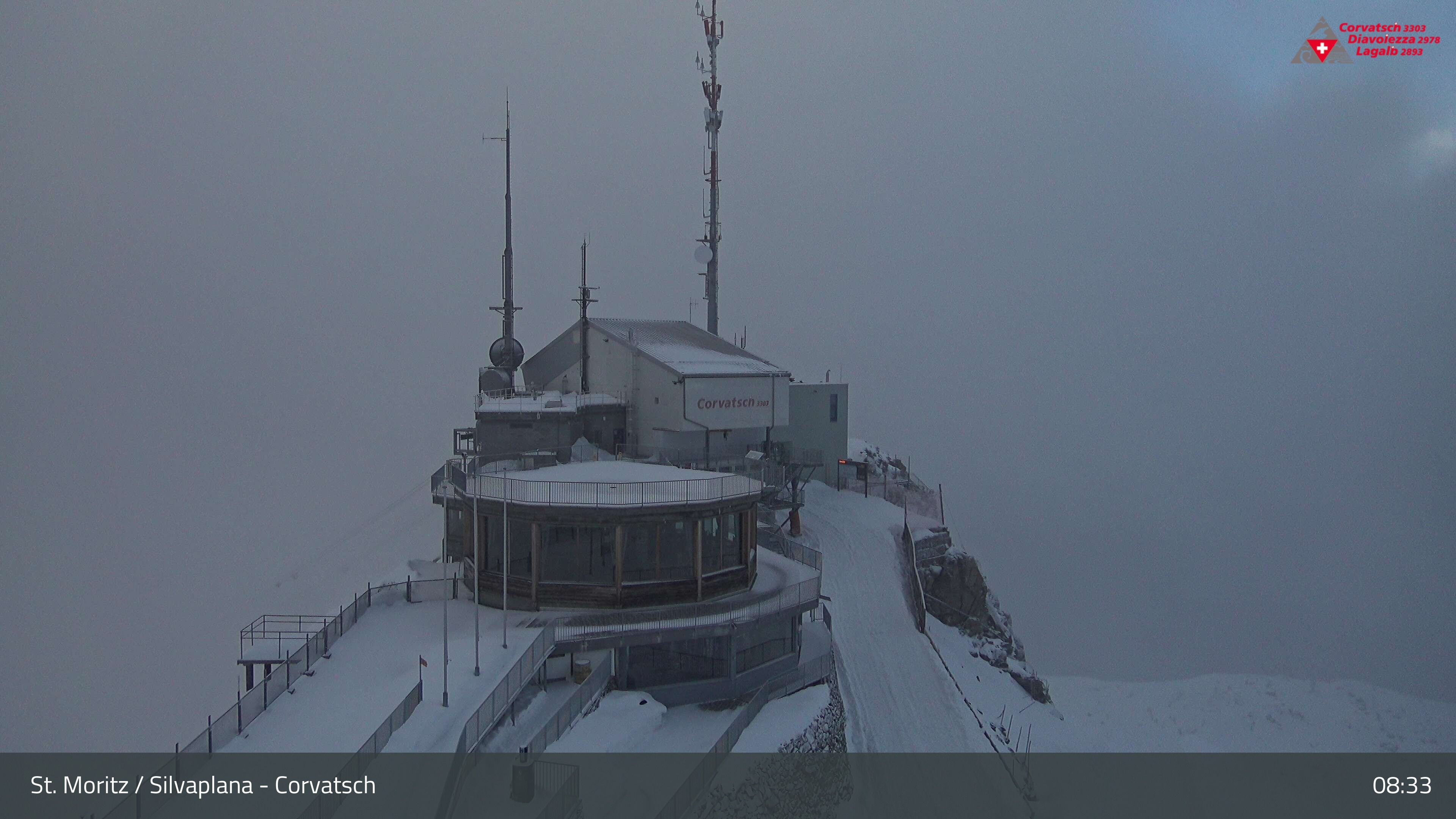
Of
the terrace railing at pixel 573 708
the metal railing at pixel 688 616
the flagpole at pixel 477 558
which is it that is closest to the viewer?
the terrace railing at pixel 573 708

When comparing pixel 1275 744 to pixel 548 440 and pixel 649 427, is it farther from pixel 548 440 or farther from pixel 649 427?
pixel 548 440

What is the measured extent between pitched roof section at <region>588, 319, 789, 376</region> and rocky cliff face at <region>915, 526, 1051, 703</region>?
31.2ft

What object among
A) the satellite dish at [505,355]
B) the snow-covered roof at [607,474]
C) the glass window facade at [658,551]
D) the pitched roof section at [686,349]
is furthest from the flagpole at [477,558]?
the satellite dish at [505,355]

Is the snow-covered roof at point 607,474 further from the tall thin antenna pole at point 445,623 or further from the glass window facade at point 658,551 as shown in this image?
the tall thin antenna pole at point 445,623

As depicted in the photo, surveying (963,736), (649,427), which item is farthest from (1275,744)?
(649,427)

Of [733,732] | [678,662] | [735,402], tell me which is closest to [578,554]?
[678,662]

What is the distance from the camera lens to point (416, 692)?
51.8ft

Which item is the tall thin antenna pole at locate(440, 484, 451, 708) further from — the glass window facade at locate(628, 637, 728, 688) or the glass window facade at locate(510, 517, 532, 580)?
the glass window facade at locate(628, 637, 728, 688)
